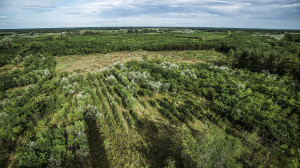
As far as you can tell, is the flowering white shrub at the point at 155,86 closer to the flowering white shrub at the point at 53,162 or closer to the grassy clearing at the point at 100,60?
the flowering white shrub at the point at 53,162

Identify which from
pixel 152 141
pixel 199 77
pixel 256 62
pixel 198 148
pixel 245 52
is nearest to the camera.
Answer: pixel 198 148

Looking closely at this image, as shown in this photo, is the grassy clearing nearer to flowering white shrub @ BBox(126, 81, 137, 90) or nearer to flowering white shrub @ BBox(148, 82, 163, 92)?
flowering white shrub @ BBox(126, 81, 137, 90)

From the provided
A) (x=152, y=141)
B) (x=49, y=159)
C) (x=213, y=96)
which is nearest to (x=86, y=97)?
(x=49, y=159)

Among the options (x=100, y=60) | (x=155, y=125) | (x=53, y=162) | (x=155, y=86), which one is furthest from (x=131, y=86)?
(x=100, y=60)

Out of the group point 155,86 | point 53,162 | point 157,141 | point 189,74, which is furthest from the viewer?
point 189,74

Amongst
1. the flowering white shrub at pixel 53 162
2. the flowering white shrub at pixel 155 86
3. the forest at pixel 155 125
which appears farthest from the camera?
the flowering white shrub at pixel 155 86

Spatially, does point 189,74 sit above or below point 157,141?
above

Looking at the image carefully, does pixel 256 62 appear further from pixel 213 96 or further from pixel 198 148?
pixel 198 148

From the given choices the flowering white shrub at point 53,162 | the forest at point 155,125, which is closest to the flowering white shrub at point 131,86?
the forest at point 155,125

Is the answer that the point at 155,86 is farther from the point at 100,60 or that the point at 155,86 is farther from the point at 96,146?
the point at 100,60

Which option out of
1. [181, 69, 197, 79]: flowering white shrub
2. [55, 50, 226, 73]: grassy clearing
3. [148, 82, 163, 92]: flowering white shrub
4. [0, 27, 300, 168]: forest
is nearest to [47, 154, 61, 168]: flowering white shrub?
[0, 27, 300, 168]: forest

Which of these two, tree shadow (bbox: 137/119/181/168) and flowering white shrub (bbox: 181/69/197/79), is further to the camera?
flowering white shrub (bbox: 181/69/197/79)
